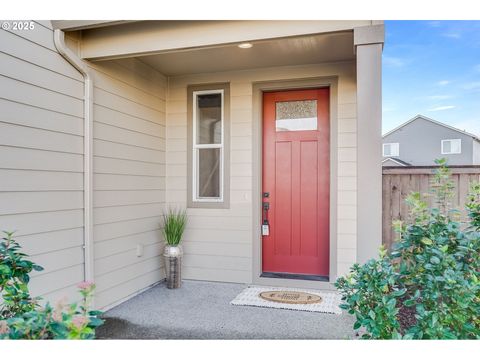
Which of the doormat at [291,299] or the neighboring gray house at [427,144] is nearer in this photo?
the doormat at [291,299]

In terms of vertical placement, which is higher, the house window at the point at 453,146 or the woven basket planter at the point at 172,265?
the house window at the point at 453,146

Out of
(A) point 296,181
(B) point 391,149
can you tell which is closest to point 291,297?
(A) point 296,181

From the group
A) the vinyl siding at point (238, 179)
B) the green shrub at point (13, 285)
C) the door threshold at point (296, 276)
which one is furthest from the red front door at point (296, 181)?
the green shrub at point (13, 285)

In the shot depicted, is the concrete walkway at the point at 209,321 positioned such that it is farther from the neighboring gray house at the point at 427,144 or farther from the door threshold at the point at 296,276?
the neighboring gray house at the point at 427,144

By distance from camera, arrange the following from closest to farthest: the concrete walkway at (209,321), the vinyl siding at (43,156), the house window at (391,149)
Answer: the vinyl siding at (43,156)
the concrete walkway at (209,321)
the house window at (391,149)

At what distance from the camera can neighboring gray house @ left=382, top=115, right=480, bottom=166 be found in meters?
3.70

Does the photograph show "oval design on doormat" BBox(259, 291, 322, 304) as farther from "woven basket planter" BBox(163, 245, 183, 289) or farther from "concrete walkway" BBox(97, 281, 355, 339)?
"woven basket planter" BBox(163, 245, 183, 289)

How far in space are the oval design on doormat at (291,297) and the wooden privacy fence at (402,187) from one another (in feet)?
3.04

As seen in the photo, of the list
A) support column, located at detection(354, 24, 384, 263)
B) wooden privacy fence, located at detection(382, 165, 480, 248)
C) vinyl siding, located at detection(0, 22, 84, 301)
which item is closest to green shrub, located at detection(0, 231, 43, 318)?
vinyl siding, located at detection(0, 22, 84, 301)

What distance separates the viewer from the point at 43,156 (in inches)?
104

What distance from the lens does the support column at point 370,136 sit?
8.07 ft

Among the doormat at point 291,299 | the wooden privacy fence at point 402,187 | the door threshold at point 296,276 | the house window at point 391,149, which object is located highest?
the house window at point 391,149

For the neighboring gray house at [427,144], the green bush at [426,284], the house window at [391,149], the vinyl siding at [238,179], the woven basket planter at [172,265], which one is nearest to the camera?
the green bush at [426,284]
